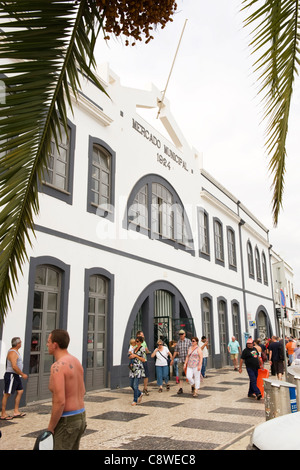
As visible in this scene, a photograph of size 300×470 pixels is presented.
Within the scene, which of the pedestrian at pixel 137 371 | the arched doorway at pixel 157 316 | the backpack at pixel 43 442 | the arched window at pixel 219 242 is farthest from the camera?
the arched window at pixel 219 242

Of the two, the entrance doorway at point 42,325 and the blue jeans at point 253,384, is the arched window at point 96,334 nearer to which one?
the entrance doorway at point 42,325

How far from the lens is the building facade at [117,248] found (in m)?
10.4

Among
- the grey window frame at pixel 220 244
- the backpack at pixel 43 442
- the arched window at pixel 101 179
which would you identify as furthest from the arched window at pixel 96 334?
the grey window frame at pixel 220 244

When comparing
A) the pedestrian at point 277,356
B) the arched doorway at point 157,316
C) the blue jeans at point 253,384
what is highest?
the arched doorway at point 157,316

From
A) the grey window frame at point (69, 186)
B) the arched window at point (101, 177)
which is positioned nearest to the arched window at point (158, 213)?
the arched window at point (101, 177)

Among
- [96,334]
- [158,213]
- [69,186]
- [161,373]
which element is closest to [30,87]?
[69,186]

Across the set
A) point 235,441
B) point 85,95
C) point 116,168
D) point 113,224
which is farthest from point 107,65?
point 235,441

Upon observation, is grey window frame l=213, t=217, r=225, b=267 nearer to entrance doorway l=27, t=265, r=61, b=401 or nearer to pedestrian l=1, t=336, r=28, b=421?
entrance doorway l=27, t=265, r=61, b=401

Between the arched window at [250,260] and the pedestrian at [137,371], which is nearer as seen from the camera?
the pedestrian at [137,371]

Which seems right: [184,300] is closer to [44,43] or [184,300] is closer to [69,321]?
[69,321]

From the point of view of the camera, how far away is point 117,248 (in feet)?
43.3

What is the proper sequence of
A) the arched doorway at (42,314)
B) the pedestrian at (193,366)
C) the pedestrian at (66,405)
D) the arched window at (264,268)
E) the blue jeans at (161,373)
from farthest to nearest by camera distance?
the arched window at (264,268)
the blue jeans at (161,373)
the pedestrian at (193,366)
the arched doorway at (42,314)
the pedestrian at (66,405)

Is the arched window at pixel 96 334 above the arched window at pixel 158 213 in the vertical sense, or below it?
below

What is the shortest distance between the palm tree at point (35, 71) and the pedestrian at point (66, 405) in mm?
1267
